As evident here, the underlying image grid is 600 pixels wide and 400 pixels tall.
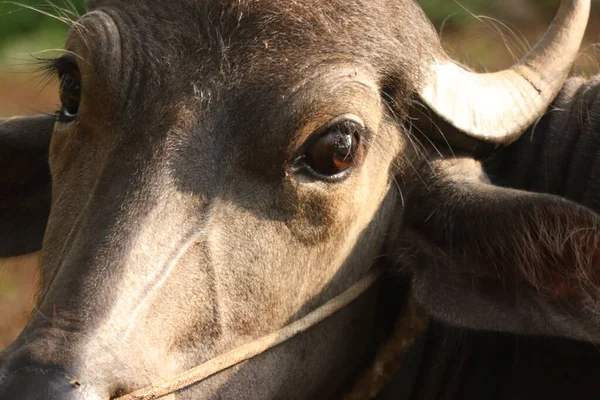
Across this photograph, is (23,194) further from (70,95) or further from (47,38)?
(47,38)

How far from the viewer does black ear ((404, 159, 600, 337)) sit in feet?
10.0

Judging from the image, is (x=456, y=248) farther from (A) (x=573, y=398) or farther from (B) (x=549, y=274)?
(A) (x=573, y=398)

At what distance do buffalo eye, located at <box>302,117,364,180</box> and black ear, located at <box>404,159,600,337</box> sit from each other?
401mm

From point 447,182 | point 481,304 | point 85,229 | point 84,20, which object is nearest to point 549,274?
point 481,304

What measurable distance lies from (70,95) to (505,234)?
59.4 inches

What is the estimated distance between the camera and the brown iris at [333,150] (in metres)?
3.14

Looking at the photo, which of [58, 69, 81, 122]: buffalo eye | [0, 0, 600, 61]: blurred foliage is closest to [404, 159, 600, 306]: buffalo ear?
[58, 69, 81, 122]: buffalo eye

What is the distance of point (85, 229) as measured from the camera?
9.84 ft

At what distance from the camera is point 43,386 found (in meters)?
2.65

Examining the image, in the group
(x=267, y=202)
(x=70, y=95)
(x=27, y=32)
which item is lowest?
(x=27, y=32)

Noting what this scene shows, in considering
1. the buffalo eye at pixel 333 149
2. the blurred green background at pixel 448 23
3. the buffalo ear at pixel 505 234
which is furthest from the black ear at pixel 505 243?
the blurred green background at pixel 448 23

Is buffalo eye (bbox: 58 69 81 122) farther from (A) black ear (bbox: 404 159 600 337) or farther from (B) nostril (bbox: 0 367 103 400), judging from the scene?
(A) black ear (bbox: 404 159 600 337)

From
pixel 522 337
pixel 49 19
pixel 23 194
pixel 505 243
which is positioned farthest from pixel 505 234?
pixel 49 19

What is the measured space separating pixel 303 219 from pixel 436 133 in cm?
66
